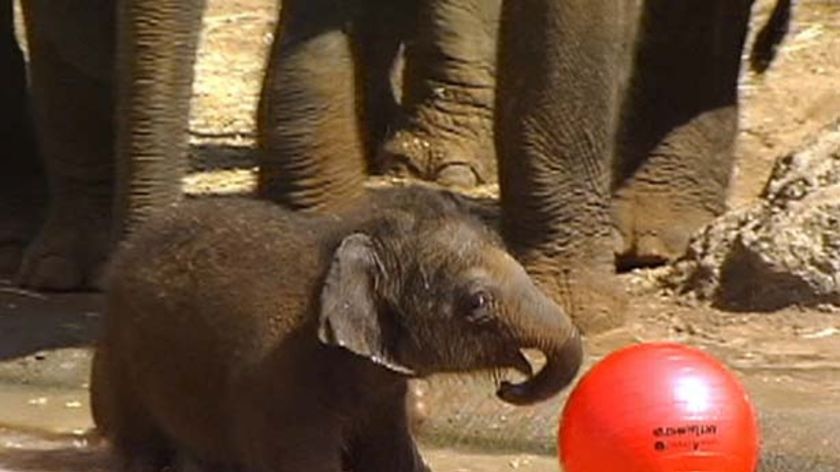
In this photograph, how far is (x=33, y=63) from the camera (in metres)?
7.25

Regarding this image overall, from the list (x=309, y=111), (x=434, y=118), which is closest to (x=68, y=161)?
(x=309, y=111)

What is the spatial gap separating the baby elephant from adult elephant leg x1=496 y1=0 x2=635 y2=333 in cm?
122

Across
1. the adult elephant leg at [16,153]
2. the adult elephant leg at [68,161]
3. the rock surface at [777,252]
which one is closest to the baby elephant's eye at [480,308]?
the rock surface at [777,252]

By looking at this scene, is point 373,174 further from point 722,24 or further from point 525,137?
point 525,137

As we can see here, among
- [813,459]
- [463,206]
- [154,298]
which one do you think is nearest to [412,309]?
[463,206]

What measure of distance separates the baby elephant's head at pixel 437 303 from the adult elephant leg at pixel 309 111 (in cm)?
140

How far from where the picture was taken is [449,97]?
8398 mm

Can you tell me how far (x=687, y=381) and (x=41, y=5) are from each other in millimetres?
2540

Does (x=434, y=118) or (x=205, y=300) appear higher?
(x=205, y=300)

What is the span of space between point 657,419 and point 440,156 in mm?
3531

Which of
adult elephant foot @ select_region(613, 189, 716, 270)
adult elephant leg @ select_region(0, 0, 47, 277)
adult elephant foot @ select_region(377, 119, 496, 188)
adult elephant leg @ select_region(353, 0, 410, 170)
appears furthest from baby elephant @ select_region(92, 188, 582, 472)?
adult elephant leg @ select_region(353, 0, 410, 170)

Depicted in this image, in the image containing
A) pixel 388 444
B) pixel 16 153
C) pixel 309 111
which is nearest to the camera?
pixel 388 444

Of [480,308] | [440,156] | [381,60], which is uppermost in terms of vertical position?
[480,308]

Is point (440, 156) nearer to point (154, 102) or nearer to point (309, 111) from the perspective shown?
point (309, 111)
